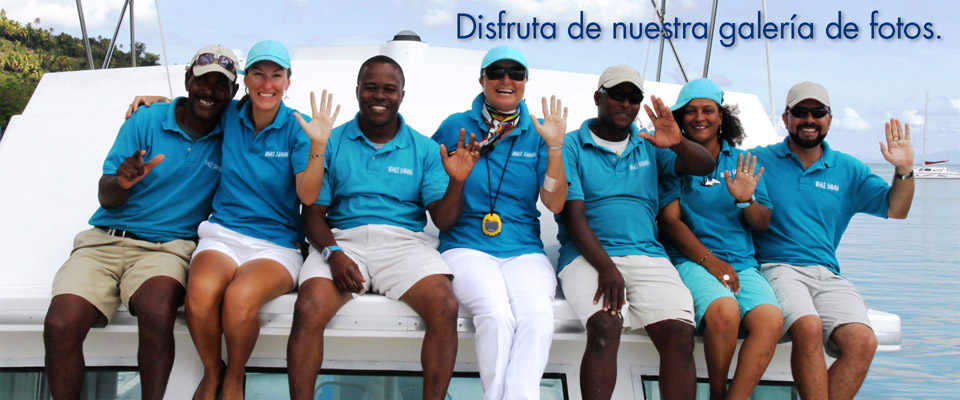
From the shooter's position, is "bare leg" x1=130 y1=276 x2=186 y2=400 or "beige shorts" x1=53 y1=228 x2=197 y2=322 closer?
"bare leg" x1=130 y1=276 x2=186 y2=400

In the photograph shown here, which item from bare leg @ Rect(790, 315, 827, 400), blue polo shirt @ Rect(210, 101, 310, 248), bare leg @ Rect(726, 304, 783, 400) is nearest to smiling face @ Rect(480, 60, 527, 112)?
blue polo shirt @ Rect(210, 101, 310, 248)

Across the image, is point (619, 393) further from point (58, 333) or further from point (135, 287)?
point (58, 333)

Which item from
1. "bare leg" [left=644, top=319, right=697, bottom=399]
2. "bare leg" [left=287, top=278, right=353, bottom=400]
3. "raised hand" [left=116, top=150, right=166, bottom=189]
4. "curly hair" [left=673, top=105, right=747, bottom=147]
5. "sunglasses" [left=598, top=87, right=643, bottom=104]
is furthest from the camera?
"curly hair" [left=673, top=105, right=747, bottom=147]

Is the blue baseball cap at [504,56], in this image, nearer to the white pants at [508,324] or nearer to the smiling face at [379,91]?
the smiling face at [379,91]

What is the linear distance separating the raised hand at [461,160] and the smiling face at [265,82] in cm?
73

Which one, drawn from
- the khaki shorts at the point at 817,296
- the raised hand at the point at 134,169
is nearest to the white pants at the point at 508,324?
the khaki shorts at the point at 817,296

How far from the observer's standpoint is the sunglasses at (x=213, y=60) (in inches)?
123

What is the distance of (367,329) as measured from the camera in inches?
114

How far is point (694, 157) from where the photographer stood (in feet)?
10.2

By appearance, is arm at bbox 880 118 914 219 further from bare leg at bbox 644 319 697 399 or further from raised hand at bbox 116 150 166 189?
raised hand at bbox 116 150 166 189

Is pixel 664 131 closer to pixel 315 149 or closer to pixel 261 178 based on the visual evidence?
pixel 315 149

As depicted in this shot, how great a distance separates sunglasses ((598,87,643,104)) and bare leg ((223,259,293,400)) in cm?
149

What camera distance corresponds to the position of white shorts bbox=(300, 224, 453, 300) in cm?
293

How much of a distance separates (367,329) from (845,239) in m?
16.2
